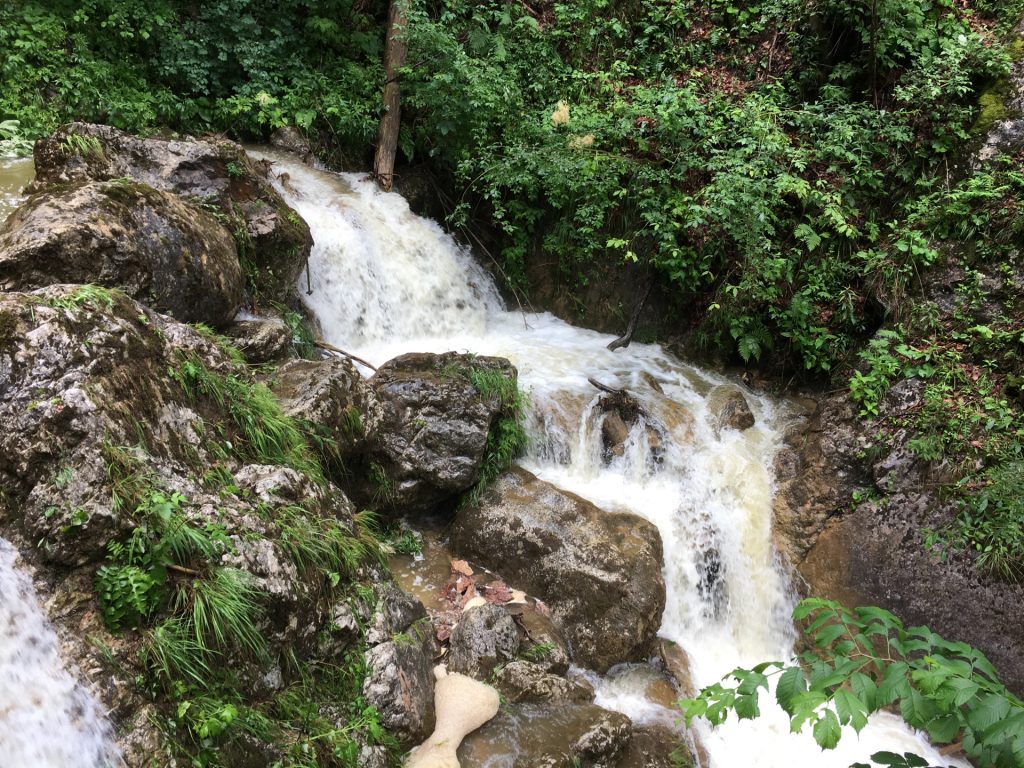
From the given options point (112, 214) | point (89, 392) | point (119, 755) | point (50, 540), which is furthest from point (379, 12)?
point (119, 755)

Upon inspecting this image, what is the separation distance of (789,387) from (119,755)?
7.46 meters

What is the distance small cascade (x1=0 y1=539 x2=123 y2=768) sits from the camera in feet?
8.27

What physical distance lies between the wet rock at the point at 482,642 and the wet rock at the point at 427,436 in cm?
139

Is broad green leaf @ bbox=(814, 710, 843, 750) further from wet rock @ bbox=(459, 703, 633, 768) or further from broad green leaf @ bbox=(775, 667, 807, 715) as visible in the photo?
wet rock @ bbox=(459, 703, 633, 768)

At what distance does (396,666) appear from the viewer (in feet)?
13.3

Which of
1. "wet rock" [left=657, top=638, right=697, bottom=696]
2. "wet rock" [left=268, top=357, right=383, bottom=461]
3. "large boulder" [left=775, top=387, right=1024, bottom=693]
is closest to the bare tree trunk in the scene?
"wet rock" [left=268, top=357, right=383, bottom=461]

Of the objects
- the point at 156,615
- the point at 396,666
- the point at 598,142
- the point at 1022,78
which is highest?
the point at 1022,78

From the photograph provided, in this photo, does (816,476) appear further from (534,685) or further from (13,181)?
(13,181)

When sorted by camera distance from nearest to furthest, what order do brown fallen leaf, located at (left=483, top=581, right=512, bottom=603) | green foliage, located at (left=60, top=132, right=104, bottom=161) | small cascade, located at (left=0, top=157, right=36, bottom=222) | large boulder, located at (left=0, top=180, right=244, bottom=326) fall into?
large boulder, located at (left=0, top=180, right=244, bottom=326) < brown fallen leaf, located at (left=483, top=581, right=512, bottom=603) < green foliage, located at (left=60, top=132, right=104, bottom=161) < small cascade, located at (left=0, top=157, right=36, bottom=222)

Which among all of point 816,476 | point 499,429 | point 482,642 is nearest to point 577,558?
point 482,642

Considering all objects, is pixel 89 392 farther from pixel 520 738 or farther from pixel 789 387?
pixel 789 387

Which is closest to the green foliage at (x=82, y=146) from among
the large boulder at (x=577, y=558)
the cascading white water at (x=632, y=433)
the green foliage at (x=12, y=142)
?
the green foliage at (x=12, y=142)

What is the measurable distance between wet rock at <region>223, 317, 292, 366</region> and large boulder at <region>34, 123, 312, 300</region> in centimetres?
89

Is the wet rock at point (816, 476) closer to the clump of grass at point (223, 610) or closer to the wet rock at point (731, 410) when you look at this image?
the wet rock at point (731, 410)
